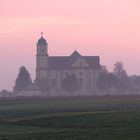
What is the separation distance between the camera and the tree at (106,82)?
7508 inches

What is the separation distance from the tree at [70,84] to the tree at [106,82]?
7292 mm

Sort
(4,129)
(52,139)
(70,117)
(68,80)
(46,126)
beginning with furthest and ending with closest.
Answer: (68,80) < (70,117) < (46,126) < (4,129) < (52,139)

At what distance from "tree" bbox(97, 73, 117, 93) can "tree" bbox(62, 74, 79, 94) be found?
7292 millimetres

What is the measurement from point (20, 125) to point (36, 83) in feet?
483

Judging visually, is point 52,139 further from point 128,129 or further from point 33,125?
point 33,125

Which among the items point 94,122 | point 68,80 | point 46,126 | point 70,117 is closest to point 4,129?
point 46,126

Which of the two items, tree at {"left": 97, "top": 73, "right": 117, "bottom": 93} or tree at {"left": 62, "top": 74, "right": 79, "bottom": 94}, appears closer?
tree at {"left": 62, "top": 74, "right": 79, "bottom": 94}

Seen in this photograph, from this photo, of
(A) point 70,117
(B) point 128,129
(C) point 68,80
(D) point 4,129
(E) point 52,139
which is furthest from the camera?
(C) point 68,80

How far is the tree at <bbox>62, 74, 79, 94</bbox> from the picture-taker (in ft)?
620

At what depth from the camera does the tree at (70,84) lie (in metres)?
189

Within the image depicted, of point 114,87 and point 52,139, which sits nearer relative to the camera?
point 52,139

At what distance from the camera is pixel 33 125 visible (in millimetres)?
48531

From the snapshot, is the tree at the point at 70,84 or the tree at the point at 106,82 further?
the tree at the point at 106,82

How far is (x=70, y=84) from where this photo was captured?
189m
